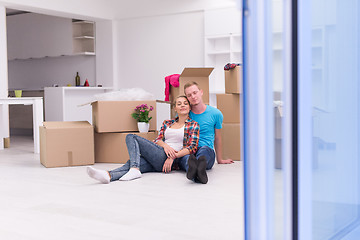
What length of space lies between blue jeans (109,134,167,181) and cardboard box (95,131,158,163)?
2.06 ft

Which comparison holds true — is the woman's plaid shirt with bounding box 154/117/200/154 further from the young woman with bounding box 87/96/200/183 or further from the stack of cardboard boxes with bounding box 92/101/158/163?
the stack of cardboard boxes with bounding box 92/101/158/163

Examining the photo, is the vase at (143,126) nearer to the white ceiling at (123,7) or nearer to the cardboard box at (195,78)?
the cardboard box at (195,78)

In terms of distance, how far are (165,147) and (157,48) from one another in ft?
13.1

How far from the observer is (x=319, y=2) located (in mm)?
1391

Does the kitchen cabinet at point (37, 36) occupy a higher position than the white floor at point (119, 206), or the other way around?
the kitchen cabinet at point (37, 36)

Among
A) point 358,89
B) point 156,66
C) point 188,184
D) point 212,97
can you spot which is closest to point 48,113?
point 156,66

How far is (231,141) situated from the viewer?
184 inches

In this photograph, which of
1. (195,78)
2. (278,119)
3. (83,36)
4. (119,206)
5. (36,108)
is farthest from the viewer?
(83,36)

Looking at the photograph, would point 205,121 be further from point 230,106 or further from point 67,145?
point 67,145

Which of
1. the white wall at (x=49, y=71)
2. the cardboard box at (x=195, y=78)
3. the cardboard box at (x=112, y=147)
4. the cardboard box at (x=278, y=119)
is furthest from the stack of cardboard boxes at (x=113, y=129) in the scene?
the white wall at (x=49, y=71)

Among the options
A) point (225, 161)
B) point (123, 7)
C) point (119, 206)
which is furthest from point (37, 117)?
point (119, 206)

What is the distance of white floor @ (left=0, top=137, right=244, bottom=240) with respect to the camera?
7.22ft

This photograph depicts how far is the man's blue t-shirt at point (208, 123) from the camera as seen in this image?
4.07m

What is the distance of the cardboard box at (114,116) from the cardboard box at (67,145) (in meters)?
0.13
